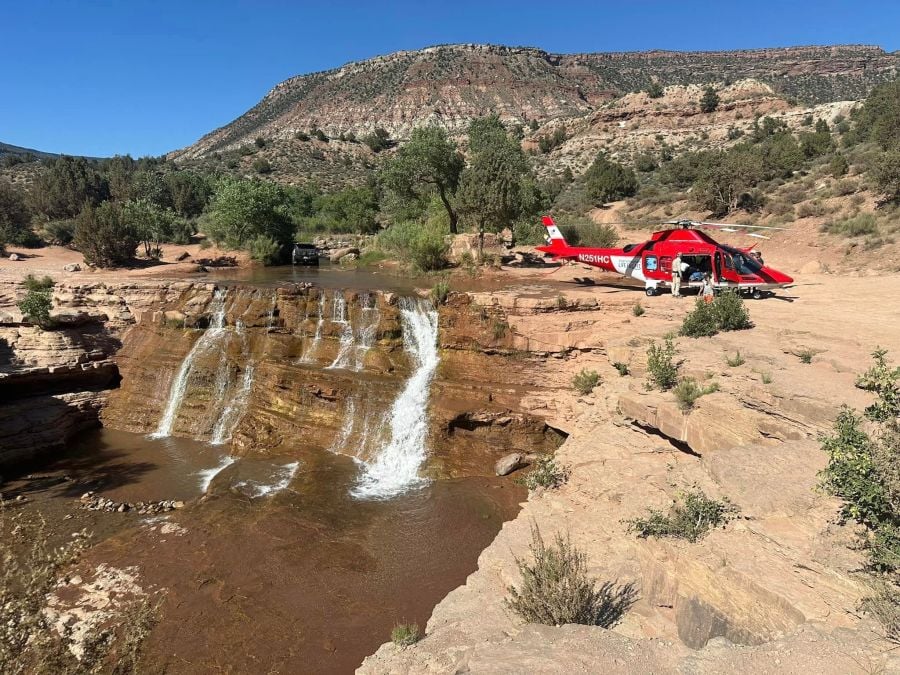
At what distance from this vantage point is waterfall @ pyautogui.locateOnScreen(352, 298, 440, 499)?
11.5 metres

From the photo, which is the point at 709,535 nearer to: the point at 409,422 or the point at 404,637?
the point at 404,637

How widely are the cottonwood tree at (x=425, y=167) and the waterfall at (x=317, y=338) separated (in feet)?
40.3

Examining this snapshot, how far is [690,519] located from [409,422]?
7.68 meters

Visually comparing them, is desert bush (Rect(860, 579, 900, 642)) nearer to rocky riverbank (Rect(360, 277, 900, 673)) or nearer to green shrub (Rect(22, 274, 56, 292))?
rocky riverbank (Rect(360, 277, 900, 673))

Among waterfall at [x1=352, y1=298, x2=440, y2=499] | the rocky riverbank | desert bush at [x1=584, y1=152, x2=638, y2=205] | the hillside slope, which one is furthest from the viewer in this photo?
the hillside slope

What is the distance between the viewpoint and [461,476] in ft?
38.5

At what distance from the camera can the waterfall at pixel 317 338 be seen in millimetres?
15016

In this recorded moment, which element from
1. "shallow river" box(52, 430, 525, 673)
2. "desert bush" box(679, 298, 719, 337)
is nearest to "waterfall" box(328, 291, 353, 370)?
"shallow river" box(52, 430, 525, 673)

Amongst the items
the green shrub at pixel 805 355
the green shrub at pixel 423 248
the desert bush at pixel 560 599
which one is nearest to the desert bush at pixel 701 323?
the green shrub at pixel 805 355

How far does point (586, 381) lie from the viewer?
1209 centimetres

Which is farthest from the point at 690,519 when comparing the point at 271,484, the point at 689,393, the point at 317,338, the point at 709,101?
the point at 709,101

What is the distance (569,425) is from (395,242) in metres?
18.2

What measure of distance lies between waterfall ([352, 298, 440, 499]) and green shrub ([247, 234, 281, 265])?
17.8 metres

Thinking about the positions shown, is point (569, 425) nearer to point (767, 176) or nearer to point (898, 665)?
point (898, 665)
